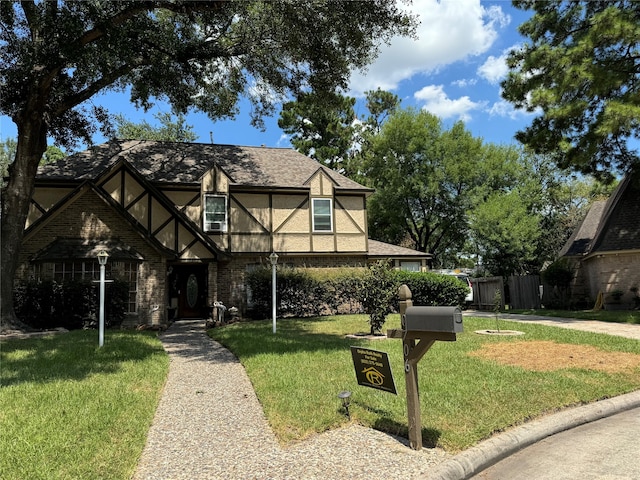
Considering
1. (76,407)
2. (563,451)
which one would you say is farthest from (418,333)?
(76,407)

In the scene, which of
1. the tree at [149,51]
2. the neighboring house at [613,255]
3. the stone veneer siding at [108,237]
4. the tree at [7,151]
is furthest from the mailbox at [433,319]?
the tree at [7,151]

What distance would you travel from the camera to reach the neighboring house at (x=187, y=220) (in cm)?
1555

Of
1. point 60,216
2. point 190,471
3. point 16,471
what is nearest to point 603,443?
point 190,471

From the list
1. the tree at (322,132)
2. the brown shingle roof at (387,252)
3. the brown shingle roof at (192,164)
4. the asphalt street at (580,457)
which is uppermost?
the tree at (322,132)

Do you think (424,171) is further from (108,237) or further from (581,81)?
(108,237)

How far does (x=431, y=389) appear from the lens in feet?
21.4

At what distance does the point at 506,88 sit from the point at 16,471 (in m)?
21.5

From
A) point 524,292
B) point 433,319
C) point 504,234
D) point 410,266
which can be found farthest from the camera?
point 504,234

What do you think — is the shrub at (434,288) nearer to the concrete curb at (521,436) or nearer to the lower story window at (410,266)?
the lower story window at (410,266)

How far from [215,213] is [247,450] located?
16235mm

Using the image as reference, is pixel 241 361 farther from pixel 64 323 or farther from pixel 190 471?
pixel 64 323

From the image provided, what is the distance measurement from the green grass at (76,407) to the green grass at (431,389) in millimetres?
1687

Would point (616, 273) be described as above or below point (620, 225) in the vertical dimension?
below

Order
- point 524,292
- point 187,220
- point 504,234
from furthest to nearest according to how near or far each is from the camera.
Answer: point 504,234 < point 524,292 < point 187,220
